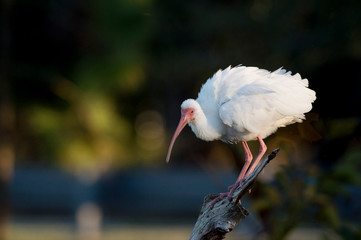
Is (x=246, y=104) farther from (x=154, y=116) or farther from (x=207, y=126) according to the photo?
(x=154, y=116)

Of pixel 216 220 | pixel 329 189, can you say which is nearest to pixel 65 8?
pixel 329 189

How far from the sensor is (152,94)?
2642cm

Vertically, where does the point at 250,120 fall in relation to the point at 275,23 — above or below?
below

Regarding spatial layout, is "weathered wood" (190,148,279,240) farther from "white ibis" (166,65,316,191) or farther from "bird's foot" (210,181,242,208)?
"white ibis" (166,65,316,191)

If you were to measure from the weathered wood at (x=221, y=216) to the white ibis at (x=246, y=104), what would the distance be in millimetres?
133

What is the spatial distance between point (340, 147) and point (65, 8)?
50.1 ft

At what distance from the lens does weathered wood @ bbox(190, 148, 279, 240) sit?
3.51 metres

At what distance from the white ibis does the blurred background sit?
3.44 feet

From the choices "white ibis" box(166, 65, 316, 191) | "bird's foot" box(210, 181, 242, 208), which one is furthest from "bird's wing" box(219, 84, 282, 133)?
"bird's foot" box(210, 181, 242, 208)

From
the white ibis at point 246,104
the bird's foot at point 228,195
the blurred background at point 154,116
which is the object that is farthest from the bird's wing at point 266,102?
the blurred background at point 154,116

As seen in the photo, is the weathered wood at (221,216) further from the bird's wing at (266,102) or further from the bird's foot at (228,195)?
the bird's wing at (266,102)

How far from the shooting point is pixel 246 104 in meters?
3.54

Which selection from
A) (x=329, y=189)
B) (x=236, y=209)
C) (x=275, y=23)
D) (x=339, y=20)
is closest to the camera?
(x=236, y=209)

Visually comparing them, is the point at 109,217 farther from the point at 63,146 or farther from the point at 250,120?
the point at 250,120
